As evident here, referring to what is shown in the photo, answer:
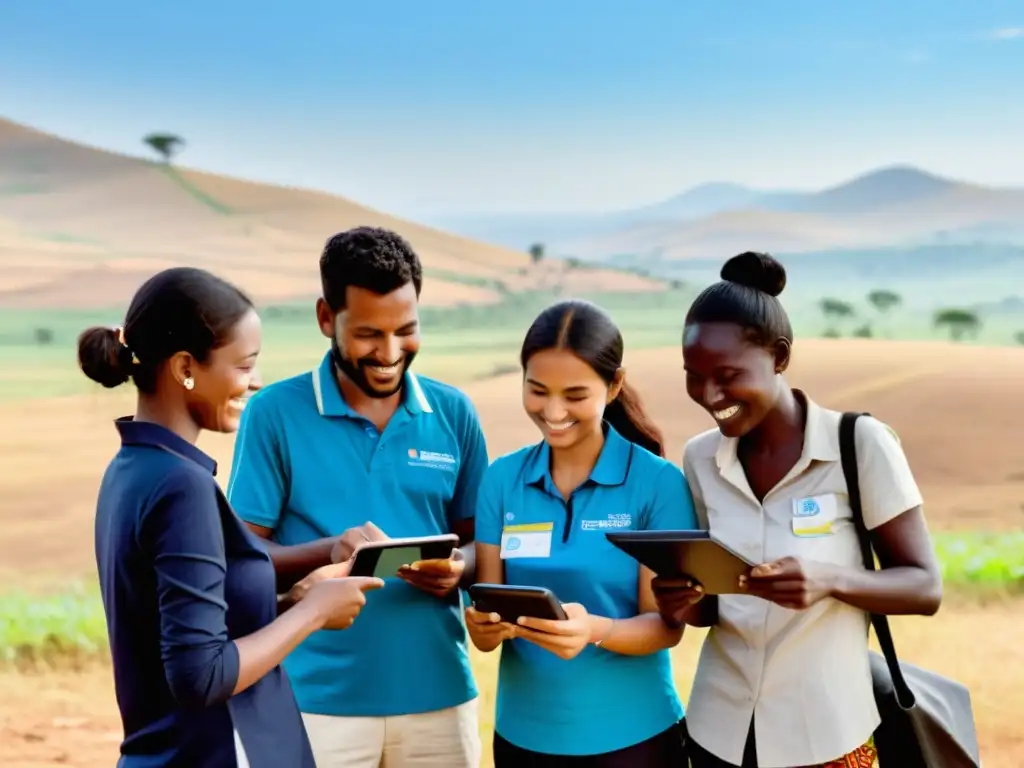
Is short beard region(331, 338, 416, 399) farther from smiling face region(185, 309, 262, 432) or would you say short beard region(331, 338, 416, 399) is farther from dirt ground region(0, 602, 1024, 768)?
dirt ground region(0, 602, 1024, 768)

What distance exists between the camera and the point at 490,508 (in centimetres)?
293

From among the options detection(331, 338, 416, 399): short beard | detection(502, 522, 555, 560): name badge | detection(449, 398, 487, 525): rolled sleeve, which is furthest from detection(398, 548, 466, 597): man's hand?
detection(331, 338, 416, 399): short beard

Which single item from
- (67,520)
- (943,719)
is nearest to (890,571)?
(943,719)

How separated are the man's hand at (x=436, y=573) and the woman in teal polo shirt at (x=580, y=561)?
59 millimetres

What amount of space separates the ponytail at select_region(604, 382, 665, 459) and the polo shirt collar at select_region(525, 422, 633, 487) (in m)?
0.14

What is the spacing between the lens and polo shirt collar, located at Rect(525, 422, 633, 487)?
2.87 metres

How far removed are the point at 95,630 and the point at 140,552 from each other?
23.0ft

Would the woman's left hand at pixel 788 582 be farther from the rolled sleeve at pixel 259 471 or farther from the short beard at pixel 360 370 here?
the rolled sleeve at pixel 259 471

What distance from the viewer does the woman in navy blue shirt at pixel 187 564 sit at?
7.16 ft

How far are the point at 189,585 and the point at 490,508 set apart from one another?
0.94 metres

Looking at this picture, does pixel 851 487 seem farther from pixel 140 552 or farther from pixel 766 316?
pixel 140 552

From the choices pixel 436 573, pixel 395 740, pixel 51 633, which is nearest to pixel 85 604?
pixel 51 633

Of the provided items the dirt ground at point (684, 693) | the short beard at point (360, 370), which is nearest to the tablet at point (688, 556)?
the short beard at point (360, 370)

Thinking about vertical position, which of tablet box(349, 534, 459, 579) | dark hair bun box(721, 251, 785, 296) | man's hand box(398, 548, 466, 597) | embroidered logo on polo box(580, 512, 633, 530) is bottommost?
man's hand box(398, 548, 466, 597)
